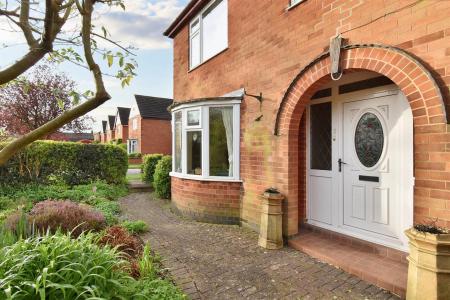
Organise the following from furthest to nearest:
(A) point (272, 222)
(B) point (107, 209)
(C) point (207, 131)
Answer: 1. (B) point (107, 209)
2. (C) point (207, 131)
3. (A) point (272, 222)

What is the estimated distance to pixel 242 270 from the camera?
146 inches

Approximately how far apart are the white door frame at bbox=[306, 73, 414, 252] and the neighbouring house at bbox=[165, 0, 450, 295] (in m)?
0.02

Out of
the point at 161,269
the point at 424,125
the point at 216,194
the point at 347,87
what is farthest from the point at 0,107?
the point at 424,125

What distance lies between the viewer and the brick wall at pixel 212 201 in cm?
593

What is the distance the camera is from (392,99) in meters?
3.87

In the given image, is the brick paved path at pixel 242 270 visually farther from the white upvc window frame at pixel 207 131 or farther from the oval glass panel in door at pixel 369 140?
the oval glass panel in door at pixel 369 140

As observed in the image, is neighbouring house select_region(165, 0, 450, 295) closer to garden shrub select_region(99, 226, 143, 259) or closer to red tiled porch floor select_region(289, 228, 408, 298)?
red tiled porch floor select_region(289, 228, 408, 298)

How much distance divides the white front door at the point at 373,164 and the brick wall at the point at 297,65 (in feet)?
2.54

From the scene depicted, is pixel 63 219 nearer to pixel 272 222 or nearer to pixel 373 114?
pixel 272 222

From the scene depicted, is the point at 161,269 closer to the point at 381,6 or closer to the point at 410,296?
the point at 410,296

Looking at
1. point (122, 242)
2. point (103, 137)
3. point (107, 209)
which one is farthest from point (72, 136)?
point (122, 242)

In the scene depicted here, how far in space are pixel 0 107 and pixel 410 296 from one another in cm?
2325

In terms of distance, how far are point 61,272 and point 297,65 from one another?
428cm

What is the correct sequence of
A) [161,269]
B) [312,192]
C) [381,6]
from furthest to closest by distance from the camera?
1. [312,192]
2. [161,269]
3. [381,6]
